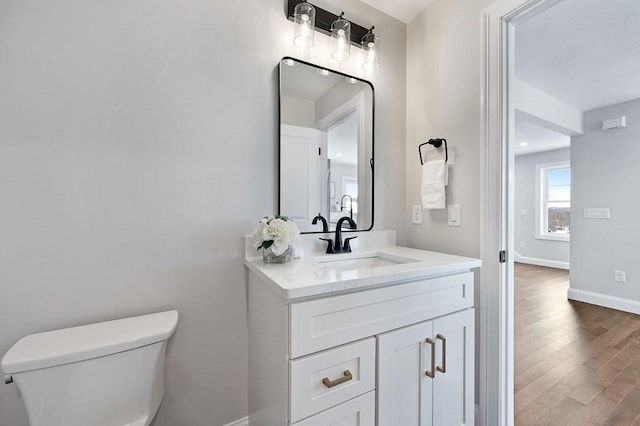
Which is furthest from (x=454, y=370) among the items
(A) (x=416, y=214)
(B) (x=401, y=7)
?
(B) (x=401, y=7)

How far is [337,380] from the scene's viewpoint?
0.89m

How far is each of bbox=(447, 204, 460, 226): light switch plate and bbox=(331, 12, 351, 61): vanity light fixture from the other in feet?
3.56

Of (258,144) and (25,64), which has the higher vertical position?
(25,64)

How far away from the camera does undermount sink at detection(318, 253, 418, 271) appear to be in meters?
1.39

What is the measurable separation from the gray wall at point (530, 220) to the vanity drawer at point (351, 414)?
6.52m

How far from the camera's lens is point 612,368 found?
1.99m

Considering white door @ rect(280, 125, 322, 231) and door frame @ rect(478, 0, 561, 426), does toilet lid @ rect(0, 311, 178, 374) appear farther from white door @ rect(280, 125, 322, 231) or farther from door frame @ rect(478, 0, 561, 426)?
door frame @ rect(478, 0, 561, 426)

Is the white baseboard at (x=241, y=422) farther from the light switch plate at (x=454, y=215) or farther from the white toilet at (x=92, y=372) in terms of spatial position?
the light switch plate at (x=454, y=215)

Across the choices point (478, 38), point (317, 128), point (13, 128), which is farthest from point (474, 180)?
point (13, 128)

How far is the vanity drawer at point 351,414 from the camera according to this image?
0.86m

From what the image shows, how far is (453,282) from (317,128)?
1063 millimetres

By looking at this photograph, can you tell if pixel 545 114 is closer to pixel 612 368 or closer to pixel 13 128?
pixel 612 368

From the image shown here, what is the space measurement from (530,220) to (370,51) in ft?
20.5

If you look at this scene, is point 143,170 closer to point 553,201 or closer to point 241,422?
point 241,422
